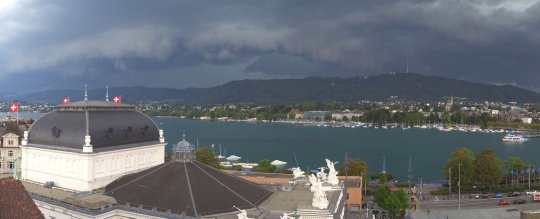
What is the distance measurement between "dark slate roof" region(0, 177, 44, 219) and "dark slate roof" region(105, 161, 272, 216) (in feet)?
51.3

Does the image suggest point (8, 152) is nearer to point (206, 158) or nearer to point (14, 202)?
point (206, 158)

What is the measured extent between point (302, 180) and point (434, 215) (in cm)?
1883

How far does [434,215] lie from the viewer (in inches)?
2206

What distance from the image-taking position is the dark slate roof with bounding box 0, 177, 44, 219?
1599 centimetres

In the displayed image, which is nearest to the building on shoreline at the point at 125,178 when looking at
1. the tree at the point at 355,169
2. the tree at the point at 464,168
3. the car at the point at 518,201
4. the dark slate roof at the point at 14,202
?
the dark slate roof at the point at 14,202

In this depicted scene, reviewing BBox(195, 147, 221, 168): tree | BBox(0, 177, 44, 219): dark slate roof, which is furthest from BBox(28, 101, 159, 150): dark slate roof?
BBox(195, 147, 221, 168): tree

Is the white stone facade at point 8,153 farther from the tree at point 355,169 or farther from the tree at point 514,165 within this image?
the tree at point 514,165

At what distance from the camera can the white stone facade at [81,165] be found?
39469mm

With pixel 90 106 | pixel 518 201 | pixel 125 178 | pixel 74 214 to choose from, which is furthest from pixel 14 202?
pixel 518 201

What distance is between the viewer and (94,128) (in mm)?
40688

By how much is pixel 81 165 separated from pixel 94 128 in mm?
3355

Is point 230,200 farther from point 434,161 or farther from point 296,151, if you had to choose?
point 296,151

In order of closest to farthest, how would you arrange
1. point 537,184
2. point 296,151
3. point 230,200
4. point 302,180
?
point 230,200 < point 302,180 < point 537,184 < point 296,151

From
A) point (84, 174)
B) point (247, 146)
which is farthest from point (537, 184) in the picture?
point (247, 146)
